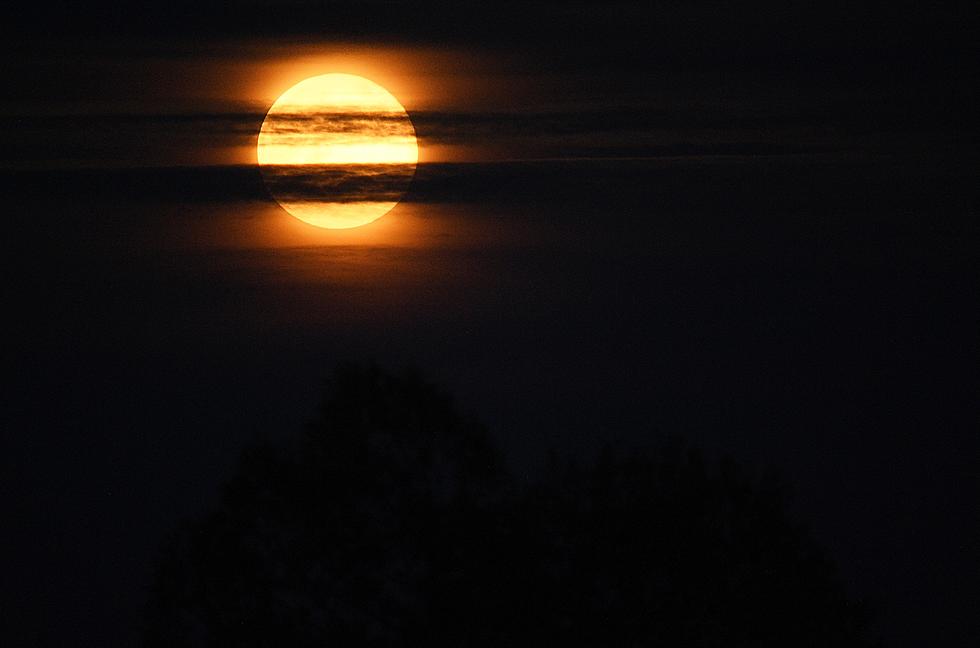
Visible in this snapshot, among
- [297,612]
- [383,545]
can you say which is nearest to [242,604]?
[297,612]

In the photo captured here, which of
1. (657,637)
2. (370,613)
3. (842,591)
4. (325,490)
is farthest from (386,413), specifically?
(842,591)

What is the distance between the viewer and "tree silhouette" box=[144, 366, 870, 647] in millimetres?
12719

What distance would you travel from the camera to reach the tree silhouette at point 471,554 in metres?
12.7

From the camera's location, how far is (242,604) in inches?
537

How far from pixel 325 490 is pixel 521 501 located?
1.96 meters

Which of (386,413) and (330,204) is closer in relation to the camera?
(386,413)

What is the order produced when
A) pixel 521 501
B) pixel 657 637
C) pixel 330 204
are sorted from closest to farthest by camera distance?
pixel 657 637 → pixel 521 501 → pixel 330 204

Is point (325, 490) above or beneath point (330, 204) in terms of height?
beneath

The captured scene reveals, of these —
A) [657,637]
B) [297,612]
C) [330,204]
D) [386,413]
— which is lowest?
[657,637]

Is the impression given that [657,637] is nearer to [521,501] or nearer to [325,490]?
[521,501]

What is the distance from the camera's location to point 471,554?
1297 centimetres

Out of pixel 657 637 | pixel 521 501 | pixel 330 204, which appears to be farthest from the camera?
pixel 330 204

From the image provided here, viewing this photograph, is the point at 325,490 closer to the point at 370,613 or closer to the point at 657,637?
the point at 370,613

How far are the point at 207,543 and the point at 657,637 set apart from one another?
15.6 ft
